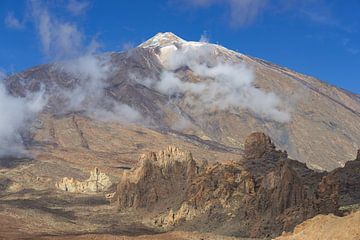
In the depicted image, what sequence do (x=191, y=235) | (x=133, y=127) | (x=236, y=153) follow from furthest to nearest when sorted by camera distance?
(x=133, y=127)
(x=236, y=153)
(x=191, y=235)

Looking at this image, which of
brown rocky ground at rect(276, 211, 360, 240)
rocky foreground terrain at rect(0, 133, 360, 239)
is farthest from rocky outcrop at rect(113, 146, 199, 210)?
brown rocky ground at rect(276, 211, 360, 240)

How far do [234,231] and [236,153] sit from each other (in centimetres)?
10449

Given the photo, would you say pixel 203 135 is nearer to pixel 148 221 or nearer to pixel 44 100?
pixel 44 100

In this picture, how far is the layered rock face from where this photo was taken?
5569cm

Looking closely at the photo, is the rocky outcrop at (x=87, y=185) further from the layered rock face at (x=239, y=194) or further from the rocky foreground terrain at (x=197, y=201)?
the layered rock face at (x=239, y=194)

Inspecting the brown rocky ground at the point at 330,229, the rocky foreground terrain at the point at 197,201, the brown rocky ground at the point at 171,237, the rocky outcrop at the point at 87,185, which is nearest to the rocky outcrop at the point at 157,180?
the rocky foreground terrain at the point at 197,201

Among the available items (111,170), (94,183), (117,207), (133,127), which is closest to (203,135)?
(133,127)

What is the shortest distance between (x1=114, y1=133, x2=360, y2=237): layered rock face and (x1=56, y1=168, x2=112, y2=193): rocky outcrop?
66.3ft

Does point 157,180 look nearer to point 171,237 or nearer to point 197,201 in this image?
point 197,201

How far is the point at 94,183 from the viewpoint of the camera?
111125 mm

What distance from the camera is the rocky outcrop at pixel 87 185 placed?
108m

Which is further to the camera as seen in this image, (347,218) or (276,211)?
(276,211)

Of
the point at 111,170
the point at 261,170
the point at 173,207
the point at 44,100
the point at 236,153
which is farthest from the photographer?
the point at 44,100

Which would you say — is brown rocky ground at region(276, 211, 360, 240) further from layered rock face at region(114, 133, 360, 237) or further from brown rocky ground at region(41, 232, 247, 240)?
brown rocky ground at region(41, 232, 247, 240)
